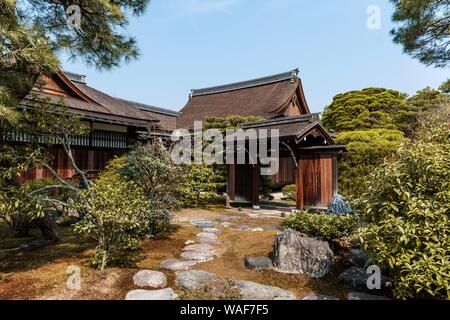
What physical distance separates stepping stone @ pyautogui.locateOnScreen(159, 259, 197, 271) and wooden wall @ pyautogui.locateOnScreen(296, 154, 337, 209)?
7077 millimetres

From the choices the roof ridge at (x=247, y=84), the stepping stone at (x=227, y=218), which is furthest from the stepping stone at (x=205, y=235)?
the roof ridge at (x=247, y=84)

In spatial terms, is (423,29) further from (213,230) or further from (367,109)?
(367,109)

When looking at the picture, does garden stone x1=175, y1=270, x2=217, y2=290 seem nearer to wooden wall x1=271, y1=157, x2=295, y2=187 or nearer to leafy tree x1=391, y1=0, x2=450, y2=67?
leafy tree x1=391, y1=0, x2=450, y2=67

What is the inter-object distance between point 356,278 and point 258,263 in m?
1.54

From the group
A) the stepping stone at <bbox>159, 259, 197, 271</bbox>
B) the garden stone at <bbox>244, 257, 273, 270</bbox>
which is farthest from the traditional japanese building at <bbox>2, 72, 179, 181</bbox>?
the garden stone at <bbox>244, 257, 273, 270</bbox>

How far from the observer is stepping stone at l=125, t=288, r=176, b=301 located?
3.64 meters

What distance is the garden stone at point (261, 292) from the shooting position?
3.79 metres

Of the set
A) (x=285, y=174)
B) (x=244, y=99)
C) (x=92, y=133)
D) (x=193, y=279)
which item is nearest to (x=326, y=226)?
(x=193, y=279)

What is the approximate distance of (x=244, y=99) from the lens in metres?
25.9

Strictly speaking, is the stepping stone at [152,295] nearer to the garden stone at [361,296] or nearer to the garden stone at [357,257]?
the garden stone at [361,296]

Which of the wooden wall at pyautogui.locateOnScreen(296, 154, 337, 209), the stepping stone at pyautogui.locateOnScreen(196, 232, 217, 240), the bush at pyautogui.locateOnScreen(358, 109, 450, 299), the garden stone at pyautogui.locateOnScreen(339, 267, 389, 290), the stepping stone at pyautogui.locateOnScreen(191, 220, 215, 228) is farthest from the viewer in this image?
the wooden wall at pyautogui.locateOnScreen(296, 154, 337, 209)

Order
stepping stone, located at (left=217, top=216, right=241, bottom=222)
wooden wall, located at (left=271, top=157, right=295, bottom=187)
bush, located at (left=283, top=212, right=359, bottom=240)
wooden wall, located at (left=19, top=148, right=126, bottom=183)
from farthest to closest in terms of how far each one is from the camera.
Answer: wooden wall, located at (left=271, top=157, right=295, bottom=187) → wooden wall, located at (left=19, top=148, right=126, bottom=183) → stepping stone, located at (left=217, top=216, right=241, bottom=222) → bush, located at (left=283, top=212, right=359, bottom=240)

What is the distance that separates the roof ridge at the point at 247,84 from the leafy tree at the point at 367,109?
20.5 ft
